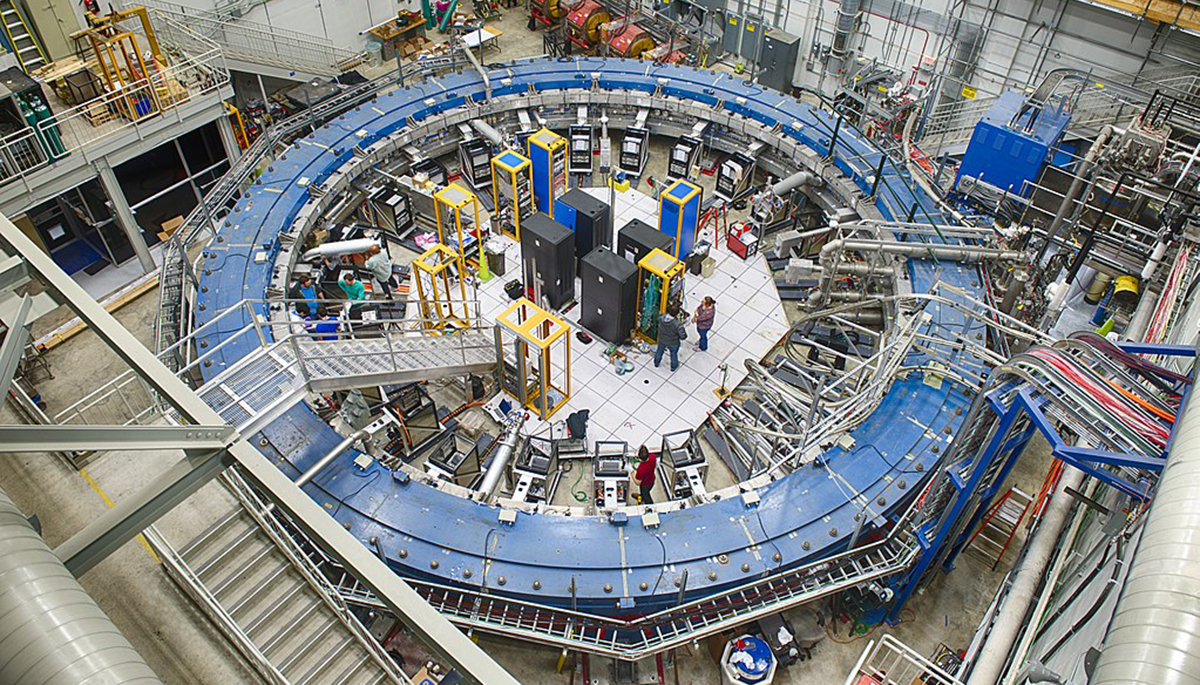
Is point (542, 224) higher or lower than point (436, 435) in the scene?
higher

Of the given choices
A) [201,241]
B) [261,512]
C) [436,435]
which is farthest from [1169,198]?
[201,241]

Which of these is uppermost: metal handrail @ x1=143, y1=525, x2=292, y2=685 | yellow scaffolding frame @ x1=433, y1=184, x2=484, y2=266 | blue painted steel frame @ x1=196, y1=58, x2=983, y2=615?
metal handrail @ x1=143, y1=525, x2=292, y2=685

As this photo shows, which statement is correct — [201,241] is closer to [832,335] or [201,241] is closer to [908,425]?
[832,335]

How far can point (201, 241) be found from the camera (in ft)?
68.2

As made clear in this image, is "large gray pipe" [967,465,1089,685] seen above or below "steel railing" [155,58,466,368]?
below

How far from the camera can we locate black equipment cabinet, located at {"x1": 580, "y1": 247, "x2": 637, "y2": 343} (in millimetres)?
16812

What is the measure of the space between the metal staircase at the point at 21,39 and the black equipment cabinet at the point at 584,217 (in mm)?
12729

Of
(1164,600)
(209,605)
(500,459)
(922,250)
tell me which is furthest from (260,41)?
(1164,600)

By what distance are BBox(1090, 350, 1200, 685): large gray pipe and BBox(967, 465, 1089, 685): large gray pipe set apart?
4411 millimetres

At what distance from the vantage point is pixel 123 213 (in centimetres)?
1869

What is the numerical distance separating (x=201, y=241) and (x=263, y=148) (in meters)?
3.11

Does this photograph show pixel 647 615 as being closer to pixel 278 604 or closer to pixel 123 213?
pixel 278 604

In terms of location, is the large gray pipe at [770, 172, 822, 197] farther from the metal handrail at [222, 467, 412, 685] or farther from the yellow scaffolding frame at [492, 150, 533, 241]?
the metal handrail at [222, 467, 412, 685]

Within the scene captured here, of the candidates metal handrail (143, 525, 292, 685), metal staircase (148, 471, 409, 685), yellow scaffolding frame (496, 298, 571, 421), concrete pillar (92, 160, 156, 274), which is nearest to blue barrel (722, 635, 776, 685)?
metal staircase (148, 471, 409, 685)
